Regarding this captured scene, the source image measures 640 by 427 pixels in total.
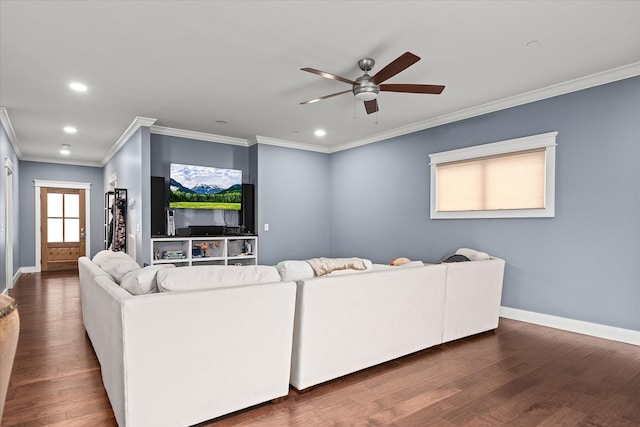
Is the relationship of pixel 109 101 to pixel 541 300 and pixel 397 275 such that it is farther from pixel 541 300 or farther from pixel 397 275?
pixel 541 300

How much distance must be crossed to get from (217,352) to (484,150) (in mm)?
4111

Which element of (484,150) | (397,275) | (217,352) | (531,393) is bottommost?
(531,393)

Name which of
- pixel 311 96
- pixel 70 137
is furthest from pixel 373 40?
pixel 70 137

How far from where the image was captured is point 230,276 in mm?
2268

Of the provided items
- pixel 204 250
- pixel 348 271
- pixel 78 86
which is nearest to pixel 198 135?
pixel 204 250

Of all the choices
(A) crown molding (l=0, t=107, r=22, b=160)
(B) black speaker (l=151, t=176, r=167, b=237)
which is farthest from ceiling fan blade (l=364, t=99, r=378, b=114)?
(A) crown molding (l=0, t=107, r=22, b=160)

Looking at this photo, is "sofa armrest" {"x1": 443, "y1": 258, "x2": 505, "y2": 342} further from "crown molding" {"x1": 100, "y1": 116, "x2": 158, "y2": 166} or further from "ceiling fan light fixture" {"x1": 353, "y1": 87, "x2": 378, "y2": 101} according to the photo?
"crown molding" {"x1": 100, "y1": 116, "x2": 158, "y2": 166}

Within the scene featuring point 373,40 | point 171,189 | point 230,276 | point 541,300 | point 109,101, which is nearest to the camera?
point 230,276


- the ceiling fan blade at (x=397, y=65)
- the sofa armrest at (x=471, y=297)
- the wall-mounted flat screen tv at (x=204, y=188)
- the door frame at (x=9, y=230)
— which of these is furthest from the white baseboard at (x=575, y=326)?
the door frame at (x=9, y=230)

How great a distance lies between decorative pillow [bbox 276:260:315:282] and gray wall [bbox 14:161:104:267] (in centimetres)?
850

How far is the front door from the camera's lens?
8953 mm

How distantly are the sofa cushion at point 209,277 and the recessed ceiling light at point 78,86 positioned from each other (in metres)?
3.03

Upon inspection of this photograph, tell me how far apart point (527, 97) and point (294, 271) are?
3.57 meters

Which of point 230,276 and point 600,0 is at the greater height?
point 600,0
